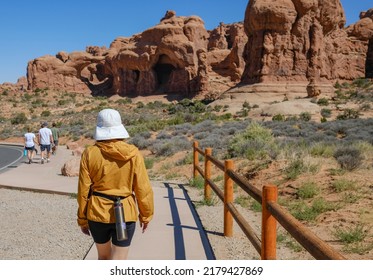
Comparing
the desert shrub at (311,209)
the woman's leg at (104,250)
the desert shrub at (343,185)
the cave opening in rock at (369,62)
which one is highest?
the cave opening in rock at (369,62)

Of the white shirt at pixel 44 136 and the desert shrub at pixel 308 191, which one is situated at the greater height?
the white shirt at pixel 44 136

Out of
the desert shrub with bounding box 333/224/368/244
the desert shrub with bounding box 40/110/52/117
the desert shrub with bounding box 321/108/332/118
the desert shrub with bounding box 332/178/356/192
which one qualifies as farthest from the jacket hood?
the desert shrub with bounding box 40/110/52/117

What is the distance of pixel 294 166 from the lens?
9.20 metres

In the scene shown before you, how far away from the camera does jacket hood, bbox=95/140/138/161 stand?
10.6 ft

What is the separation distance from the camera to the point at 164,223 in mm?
6414

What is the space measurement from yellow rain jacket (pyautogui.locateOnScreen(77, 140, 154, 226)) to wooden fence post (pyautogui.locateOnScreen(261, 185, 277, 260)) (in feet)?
3.85

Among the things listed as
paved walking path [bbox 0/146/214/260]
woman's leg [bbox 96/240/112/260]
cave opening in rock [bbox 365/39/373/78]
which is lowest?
paved walking path [bbox 0/146/214/260]

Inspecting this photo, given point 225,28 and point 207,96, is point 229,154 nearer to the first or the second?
point 207,96

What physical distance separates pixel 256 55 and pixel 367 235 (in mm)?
38282

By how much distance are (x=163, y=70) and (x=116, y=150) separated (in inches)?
2406

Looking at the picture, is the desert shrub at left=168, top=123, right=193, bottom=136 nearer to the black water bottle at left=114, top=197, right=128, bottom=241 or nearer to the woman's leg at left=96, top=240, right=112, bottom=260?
the woman's leg at left=96, top=240, right=112, bottom=260

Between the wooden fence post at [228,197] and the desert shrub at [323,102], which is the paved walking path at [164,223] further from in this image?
the desert shrub at [323,102]

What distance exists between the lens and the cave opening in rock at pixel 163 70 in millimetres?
60719

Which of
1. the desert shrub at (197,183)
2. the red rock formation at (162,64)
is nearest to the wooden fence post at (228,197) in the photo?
the desert shrub at (197,183)
